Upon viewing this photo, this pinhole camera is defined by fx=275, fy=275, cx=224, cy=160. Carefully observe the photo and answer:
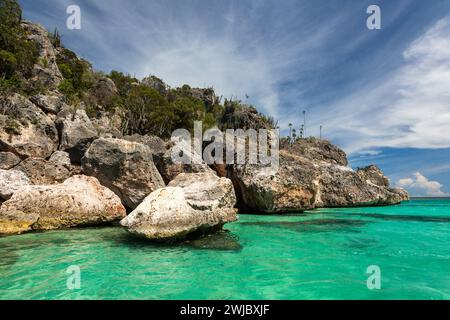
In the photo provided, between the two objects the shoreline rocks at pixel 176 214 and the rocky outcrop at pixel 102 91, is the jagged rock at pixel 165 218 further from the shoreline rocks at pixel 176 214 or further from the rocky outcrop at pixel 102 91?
the rocky outcrop at pixel 102 91

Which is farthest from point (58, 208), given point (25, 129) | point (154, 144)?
point (154, 144)

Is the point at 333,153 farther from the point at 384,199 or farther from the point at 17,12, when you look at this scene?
the point at 17,12

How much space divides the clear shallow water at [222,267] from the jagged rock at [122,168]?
3.20 metres

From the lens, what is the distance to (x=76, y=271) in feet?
19.6

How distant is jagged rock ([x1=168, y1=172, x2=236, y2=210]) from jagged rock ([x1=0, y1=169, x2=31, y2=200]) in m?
6.45

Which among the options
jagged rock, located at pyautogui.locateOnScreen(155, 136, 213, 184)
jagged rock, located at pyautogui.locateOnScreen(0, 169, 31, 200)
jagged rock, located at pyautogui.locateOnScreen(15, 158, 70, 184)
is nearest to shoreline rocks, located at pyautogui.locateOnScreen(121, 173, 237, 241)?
jagged rock, located at pyautogui.locateOnScreen(155, 136, 213, 184)

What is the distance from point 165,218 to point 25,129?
1212 centimetres

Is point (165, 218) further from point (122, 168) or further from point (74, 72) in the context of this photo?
point (74, 72)

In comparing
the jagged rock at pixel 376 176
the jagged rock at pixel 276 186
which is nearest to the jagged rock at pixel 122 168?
the jagged rock at pixel 276 186

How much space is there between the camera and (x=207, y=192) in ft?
34.1

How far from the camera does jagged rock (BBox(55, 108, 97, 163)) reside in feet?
50.8

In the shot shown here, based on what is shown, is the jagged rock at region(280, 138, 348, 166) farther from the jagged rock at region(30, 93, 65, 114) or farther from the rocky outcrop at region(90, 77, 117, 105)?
the jagged rock at region(30, 93, 65, 114)

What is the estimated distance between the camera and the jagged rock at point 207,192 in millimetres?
9516
